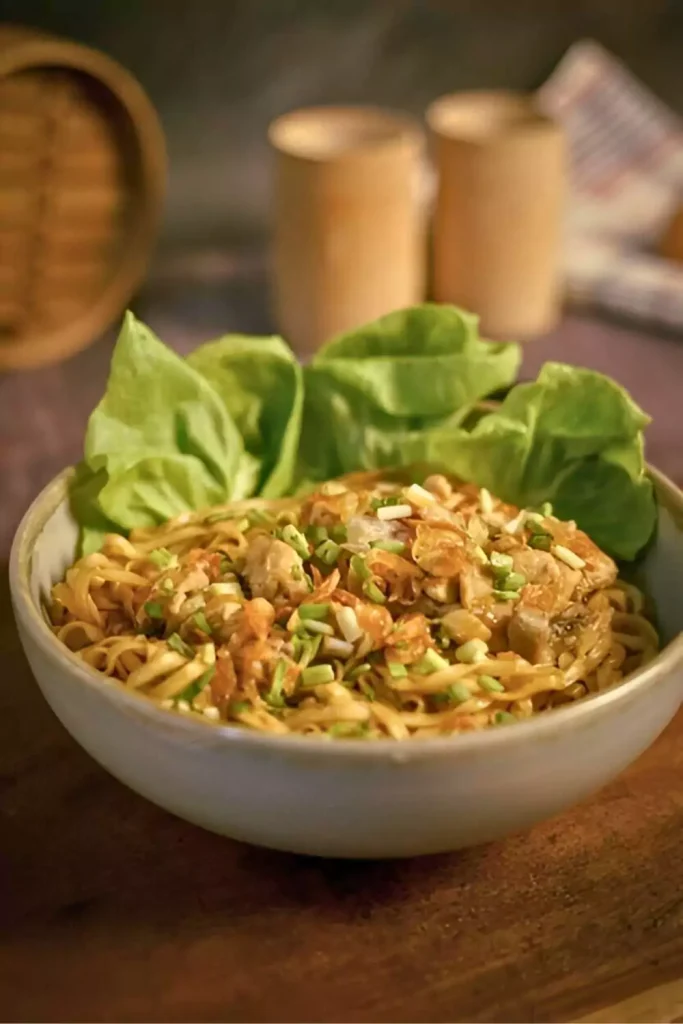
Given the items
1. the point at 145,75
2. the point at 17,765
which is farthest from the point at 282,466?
the point at 145,75

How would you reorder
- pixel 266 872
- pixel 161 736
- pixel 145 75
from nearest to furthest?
pixel 161 736 < pixel 266 872 < pixel 145 75

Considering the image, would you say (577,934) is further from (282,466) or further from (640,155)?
(640,155)

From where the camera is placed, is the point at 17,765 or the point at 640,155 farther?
the point at 640,155

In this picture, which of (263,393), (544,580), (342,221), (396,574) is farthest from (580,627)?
(342,221)

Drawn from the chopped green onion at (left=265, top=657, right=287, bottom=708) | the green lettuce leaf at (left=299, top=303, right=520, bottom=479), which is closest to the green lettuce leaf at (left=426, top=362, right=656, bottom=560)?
the green lettuce leaf at (left=299, top=303, right=520, bottom=479)

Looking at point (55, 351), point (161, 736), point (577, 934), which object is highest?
point (161, 736)

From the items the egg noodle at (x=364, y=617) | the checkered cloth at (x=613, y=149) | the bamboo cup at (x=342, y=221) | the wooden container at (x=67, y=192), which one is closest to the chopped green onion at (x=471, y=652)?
the egg noodle at (x=364, y=617)

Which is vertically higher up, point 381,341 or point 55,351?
point 381,341
